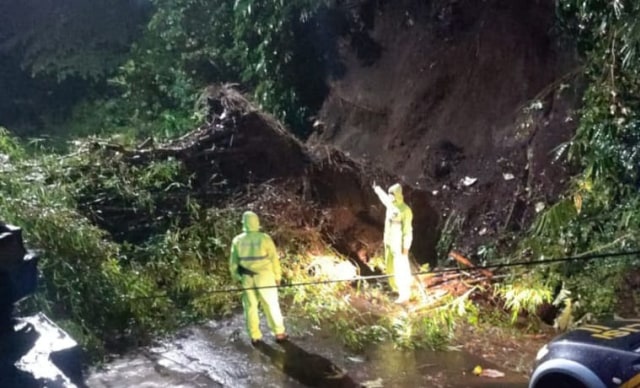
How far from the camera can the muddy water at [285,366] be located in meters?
7.82

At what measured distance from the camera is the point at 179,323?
372 inches

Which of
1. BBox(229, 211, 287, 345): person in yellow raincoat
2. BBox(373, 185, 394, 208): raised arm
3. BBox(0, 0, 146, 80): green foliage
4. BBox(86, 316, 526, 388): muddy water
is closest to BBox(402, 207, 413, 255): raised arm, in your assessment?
BBox(373, 185, 394, 208): raised arm

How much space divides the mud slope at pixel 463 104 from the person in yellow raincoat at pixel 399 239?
5.75 ft

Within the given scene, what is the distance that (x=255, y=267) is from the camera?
8.31 m

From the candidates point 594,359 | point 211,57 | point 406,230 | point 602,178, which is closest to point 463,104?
point 602,178

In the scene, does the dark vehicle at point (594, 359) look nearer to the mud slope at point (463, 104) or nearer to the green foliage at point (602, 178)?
the green foliage at point (602, 178)

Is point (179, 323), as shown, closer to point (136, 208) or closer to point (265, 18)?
point (136, 208)

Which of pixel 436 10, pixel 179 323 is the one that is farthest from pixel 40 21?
pixel 179 323

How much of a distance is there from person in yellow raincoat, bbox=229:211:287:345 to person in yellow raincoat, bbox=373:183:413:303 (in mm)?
1823

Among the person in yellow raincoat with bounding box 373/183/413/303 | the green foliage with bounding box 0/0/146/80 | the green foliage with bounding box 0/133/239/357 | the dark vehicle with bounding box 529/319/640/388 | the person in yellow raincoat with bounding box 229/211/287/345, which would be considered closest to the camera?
the dark vehicle with bounding box 529/319/640/388

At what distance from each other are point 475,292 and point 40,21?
44.2 ft

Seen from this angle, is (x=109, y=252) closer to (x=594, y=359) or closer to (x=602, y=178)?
(x=602, y=178)

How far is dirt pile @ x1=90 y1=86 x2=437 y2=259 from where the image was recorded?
37.2 ft

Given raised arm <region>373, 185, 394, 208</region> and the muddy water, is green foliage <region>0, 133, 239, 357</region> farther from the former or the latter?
raised arm <region>373, 185, 394, 208</region>
